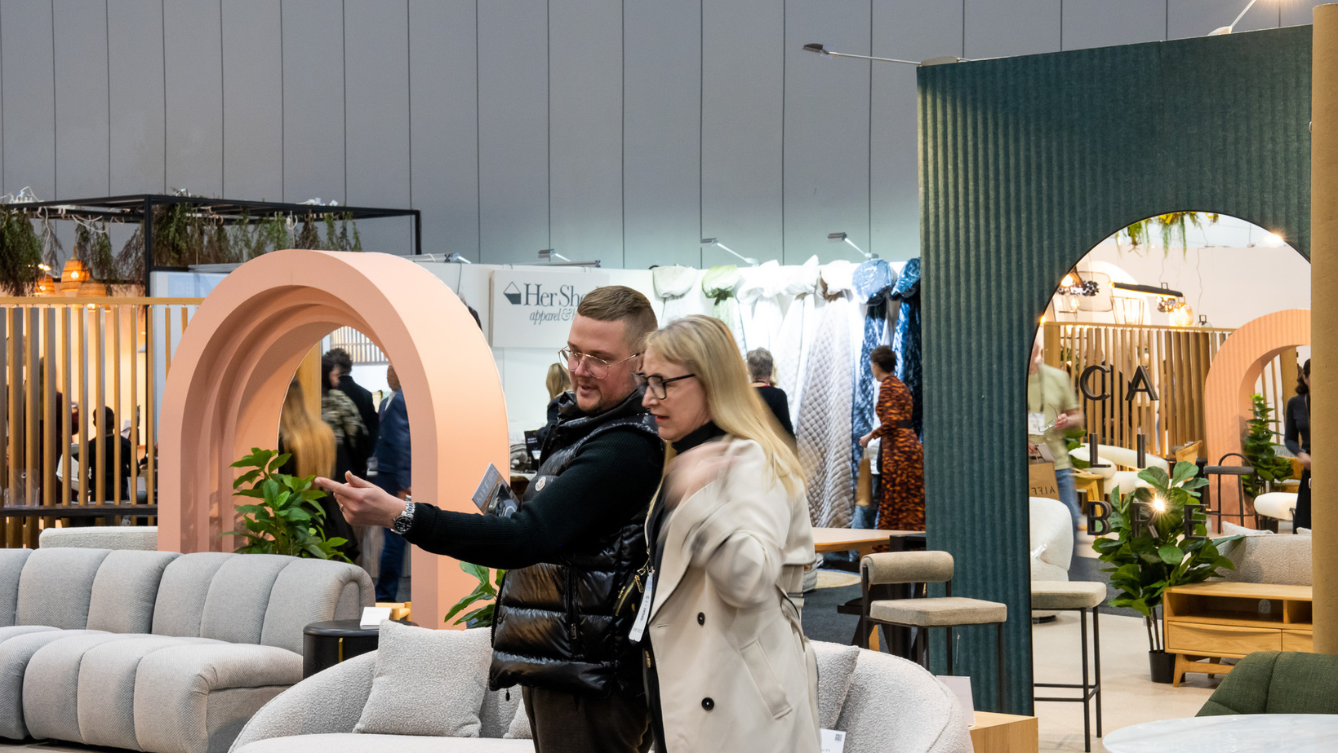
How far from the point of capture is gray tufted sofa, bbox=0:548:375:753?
4.85 meters

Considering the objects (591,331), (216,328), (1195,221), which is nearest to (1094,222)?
(1195,221)

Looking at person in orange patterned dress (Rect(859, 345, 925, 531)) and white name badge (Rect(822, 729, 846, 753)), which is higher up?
person in orange patterned dress (Rect(859, 345, 925, 531))

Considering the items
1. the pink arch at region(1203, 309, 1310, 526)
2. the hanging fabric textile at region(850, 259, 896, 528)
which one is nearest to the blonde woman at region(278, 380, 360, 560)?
the hanging fabric textile at region(850, 259, 896, 528)

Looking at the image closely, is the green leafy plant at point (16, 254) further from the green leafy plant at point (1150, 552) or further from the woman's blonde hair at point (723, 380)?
the woman's blonde hair at point (723, 380)

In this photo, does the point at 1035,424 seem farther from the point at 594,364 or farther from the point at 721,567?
the point at 721,567

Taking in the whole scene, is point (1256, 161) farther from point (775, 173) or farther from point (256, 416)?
point (775, 173)

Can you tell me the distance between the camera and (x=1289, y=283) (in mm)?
4332

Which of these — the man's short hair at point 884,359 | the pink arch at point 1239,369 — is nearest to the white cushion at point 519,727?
the pink arch at point 1239,369

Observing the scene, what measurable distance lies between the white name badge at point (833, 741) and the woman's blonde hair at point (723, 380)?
1259mm

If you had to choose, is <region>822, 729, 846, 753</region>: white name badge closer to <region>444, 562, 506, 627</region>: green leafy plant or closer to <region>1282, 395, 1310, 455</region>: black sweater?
<region>444, 562, 506, 627</region>: green leafy plant

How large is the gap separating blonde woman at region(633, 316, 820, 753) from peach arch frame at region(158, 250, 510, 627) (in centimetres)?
279

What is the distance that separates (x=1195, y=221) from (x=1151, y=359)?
1.65ft

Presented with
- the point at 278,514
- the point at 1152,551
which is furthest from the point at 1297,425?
the point at 278,514

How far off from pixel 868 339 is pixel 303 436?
3664 millimetres
